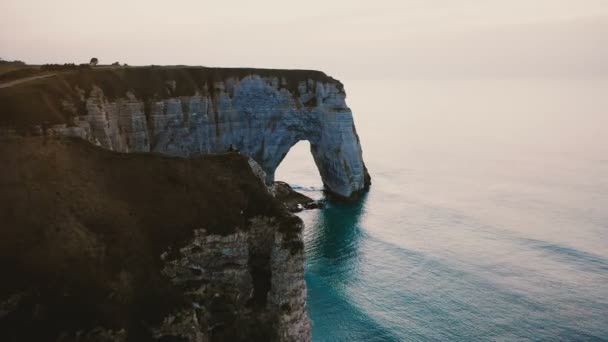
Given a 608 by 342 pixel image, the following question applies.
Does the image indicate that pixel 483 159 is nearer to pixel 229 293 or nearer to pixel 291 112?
pixel 291 112

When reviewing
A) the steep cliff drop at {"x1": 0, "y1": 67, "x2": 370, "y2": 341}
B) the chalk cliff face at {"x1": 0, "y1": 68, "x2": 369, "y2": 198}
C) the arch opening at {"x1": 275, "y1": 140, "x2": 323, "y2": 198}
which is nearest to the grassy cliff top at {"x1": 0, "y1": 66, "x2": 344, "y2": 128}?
the chalk cliff face at {"x1": 0, "y1": 68, "x2": 369, "y2": 198}

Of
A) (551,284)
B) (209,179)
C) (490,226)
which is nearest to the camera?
(209,179)

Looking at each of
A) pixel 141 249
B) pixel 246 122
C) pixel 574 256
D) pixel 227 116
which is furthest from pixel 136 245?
pixel 574 256

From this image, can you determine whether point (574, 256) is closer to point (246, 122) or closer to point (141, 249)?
point (141, 249)

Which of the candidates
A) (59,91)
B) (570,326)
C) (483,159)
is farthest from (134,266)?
(483,159)

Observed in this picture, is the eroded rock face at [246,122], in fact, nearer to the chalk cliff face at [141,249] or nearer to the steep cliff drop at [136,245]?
the steep cliff drop at [136,245]
